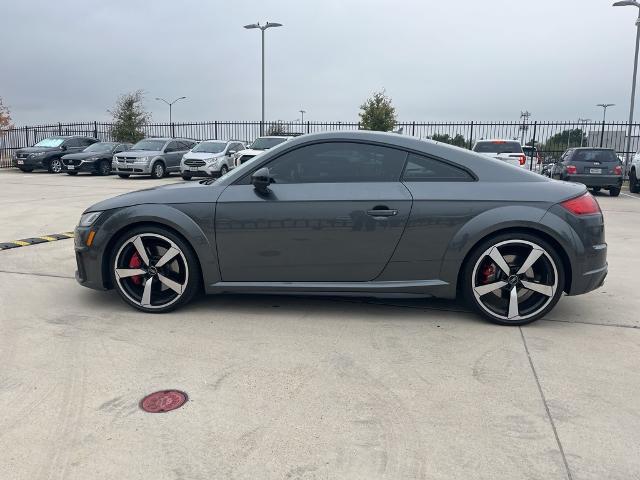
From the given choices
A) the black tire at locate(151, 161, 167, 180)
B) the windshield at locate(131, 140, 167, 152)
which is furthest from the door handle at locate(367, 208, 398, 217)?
the windshield at locate(131, 140, 167, 152)

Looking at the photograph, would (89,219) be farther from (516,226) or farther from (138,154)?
(138,154)

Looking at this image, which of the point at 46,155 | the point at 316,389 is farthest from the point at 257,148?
the point at 316,389

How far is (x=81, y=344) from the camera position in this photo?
3.62 metres

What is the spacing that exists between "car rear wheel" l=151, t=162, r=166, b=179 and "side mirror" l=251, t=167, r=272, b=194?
17.3 metres

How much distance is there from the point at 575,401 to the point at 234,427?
5.99 feet

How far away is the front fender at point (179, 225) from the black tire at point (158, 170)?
16810 millimetres

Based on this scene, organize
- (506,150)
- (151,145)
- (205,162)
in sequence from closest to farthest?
(506,150)
(205,162)
(151,145)

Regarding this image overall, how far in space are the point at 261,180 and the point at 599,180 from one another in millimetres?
14285

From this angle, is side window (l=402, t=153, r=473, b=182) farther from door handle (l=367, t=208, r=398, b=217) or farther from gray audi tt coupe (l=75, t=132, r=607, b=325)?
door handle (l=367, t=208, r=398, b=217)

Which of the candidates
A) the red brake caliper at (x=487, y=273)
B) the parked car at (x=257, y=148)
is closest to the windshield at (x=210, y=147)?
the parked car at (x=257, y=148)

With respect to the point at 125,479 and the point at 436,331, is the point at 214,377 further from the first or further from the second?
the point at 436,331

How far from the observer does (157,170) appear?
67.1 feet

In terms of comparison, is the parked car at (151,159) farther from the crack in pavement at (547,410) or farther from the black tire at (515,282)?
the crack in pavement at (547,410)

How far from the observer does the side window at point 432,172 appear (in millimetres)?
4020
